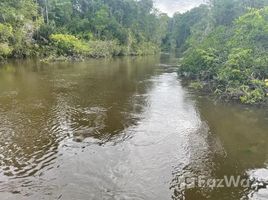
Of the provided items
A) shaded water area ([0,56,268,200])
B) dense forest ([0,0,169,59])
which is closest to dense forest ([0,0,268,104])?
dense forest ([0,0,169,59])

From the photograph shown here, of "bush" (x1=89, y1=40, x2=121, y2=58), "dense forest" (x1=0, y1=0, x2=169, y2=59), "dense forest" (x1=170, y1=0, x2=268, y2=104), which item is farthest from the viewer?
"bush" (x1=89, y1=40, x2=121, y2=58)

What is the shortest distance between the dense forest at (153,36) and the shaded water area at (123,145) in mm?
3643

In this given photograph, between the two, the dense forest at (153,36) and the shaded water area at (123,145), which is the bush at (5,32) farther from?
the shaded water area at (123,145)

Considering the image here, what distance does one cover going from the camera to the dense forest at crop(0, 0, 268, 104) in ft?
72.2

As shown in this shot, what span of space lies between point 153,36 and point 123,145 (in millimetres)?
79169

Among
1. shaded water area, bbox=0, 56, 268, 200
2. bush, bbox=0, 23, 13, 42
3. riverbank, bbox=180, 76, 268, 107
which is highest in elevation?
bush, bbox=0, 23, 13, 42

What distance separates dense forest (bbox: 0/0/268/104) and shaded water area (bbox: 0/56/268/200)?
364cm

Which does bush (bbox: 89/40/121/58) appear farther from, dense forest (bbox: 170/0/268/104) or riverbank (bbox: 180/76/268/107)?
riverbank (bbox: 180/76/268/107)

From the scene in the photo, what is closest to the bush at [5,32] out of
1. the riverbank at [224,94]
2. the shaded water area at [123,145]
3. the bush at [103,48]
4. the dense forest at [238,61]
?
the bush at [103,48]

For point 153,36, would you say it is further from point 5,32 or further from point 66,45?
point 5,32

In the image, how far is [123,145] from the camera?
12.7 meters

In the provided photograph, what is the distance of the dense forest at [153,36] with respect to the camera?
72.2 feet

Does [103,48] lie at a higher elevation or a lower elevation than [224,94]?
higher

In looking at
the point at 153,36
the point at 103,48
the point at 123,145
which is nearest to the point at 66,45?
the point at 103,48
